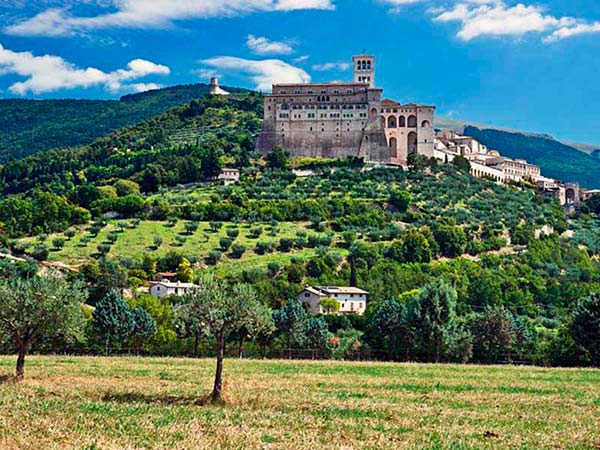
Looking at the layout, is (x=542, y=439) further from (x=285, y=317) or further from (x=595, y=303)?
(x=285, y=317)

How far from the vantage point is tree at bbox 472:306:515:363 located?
164 feet

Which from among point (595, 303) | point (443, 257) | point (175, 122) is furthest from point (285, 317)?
point (175, 122)

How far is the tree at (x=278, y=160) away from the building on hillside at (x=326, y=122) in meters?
5.39

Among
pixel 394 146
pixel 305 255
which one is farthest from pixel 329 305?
pixel 394 146

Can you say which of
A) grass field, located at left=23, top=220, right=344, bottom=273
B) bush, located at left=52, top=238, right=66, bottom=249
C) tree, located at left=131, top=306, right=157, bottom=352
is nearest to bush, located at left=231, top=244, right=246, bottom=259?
grass field, located at left=23, top=220, right=344, bottom=273

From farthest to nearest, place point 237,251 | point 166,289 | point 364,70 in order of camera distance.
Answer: point 364,70, point 237,251, point 166,289

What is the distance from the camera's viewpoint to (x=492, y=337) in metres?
50.2

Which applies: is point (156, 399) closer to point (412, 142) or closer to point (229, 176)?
point (229, 176)

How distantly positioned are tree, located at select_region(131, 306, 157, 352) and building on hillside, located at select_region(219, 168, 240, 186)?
67.9m

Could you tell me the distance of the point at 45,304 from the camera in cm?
2958

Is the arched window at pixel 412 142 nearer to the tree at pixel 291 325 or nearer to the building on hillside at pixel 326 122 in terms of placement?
the building on hillside at pixel 326 122

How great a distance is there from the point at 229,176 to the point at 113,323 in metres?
71.5

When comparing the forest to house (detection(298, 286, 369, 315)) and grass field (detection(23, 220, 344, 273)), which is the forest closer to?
grass field (detection(23, 220, 344, 273))

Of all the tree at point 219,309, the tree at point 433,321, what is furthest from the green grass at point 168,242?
Answer: the tree at point 219,309
